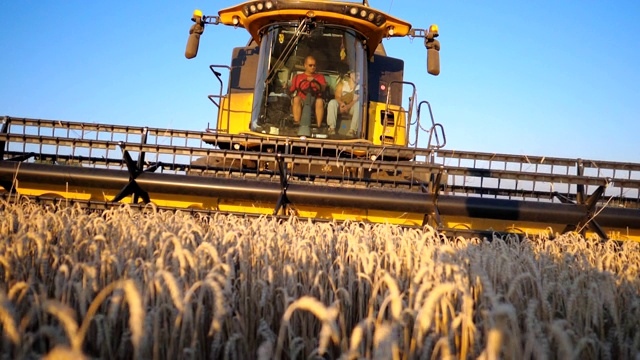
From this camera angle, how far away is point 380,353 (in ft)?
2.31

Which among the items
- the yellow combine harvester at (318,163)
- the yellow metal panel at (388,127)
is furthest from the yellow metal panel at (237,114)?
the yellow metal panel at (388,127)

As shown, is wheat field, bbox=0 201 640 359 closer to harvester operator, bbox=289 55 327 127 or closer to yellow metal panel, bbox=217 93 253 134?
harvester operator, bbox=289 55 327 127

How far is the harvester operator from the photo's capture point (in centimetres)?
559

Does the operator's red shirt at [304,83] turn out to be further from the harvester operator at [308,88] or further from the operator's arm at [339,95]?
the operator's arm at [339,95]

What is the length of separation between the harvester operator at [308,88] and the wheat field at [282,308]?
3476 mm

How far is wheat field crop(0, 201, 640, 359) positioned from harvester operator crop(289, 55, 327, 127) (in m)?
3.48

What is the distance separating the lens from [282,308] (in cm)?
139

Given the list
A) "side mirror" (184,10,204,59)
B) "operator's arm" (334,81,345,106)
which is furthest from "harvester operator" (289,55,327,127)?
"side mirror" (184,10,204,59)

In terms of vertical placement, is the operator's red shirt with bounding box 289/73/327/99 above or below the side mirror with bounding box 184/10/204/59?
below

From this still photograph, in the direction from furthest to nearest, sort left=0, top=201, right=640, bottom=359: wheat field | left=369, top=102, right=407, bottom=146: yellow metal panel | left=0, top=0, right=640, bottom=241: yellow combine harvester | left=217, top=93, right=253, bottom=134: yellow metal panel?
1. left=217, top=93, right=253, bottom=134: yellow metal panel
2. left=369, top=102, right=407, bottom=146: yellow metal panel
3. left=0, top=0, right=640, bottom=241: yellow combine harvester
4. left=0, top=201, right=640, bottom=359: wheat field

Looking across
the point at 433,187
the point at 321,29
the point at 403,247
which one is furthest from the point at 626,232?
the point at 321,29

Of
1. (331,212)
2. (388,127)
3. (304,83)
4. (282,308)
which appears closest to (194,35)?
(304,83)

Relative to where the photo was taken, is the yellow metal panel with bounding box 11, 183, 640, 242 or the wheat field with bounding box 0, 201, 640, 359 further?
the yellow metal panel with bounding box 11, 183, 640, 242

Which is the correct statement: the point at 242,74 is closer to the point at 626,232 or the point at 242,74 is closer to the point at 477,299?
the point at 626,232
